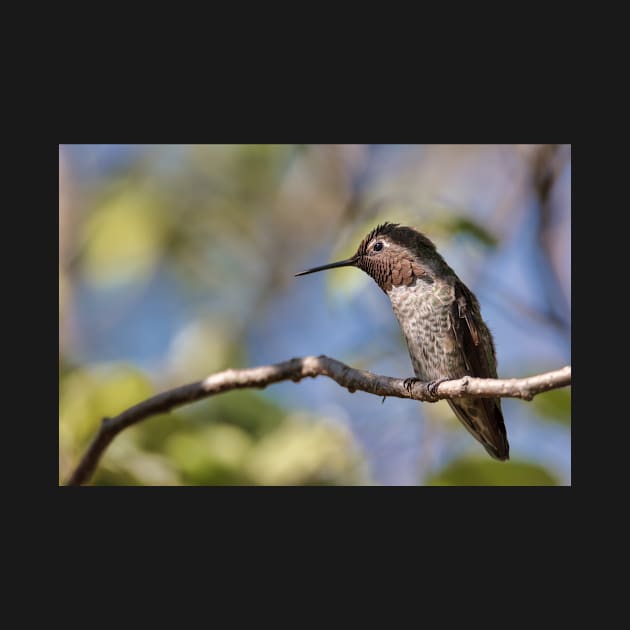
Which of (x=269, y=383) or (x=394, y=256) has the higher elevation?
(x=394, y=256)

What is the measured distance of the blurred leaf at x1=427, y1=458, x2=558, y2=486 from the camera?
2.53m

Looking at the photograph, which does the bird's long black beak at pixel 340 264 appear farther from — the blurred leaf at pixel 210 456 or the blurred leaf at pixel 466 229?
the blurred leaf at pixel 210 456

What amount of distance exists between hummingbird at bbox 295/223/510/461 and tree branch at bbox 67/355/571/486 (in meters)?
0.46

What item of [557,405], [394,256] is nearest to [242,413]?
[394,256]

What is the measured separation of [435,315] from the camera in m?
2.83

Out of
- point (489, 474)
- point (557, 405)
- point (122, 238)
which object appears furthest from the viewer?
point (122, 238)

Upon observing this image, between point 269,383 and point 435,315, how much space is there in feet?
2.81

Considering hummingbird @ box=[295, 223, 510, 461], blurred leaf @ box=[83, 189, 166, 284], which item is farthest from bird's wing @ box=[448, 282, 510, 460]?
blurred leaf @ box=[83, 189, 166, 284]

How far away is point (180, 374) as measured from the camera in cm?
377

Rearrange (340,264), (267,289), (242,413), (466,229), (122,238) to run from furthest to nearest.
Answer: (267,289) < (122,238) < (242,413) < (340,264) < (466,229)

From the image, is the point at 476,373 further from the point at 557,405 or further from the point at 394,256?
the point at 394,256

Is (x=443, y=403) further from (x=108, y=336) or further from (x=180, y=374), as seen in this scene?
(x=108, y=336)

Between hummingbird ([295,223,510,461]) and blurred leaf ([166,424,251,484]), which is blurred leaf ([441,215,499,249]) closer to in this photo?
hummingbird ([295,223,510,461])

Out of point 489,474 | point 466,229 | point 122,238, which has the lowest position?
point 489,474
